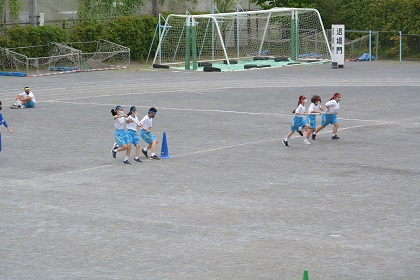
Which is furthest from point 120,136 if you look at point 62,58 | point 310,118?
point 62,58

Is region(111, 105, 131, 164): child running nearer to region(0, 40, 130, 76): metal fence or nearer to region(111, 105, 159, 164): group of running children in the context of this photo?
region(111, 105, 159, 164): group of running children

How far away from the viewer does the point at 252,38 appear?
54500 millimetres

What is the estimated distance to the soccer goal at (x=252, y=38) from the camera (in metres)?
51.8

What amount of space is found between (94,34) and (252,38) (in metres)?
9.99

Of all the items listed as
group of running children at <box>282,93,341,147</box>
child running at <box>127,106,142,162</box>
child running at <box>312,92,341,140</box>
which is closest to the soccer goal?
child running at <box>312,92,341,140</box>

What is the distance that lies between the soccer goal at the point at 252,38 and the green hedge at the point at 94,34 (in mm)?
1627

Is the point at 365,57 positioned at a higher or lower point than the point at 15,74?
higher

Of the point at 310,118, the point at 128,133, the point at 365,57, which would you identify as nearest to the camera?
the point at 128,133

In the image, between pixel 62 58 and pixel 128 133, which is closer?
pixel 128 133

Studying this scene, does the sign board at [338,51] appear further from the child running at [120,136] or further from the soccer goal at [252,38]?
the child running at [120,136]

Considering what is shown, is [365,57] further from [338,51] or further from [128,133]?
[128,133]

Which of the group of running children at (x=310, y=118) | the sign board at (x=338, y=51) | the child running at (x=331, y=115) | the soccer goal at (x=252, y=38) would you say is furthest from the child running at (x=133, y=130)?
the soccer goal at (x=252, y=38)

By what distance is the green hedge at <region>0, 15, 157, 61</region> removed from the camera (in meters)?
48.5

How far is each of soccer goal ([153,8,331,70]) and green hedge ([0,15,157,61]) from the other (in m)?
1.63
